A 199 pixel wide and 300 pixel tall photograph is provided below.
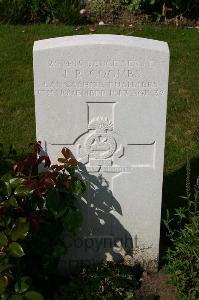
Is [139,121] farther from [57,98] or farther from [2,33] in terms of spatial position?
[2,33]

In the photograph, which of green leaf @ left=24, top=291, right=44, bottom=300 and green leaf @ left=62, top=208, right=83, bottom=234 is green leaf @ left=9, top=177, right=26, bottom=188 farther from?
green leaf @ left=24, top=291, right=44, bottom=300

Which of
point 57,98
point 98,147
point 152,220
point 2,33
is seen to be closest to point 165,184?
point 152,220

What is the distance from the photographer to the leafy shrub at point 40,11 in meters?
8.05

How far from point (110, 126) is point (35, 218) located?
0.71 meters

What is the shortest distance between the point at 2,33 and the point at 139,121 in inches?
191

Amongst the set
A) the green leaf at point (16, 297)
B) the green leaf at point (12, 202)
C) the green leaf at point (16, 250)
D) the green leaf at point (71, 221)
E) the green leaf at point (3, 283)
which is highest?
the green leaf at point (12, 202)

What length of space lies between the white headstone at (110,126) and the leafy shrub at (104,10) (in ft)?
16.8

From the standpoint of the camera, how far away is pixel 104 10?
8.45m

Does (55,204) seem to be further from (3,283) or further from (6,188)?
(3,283)

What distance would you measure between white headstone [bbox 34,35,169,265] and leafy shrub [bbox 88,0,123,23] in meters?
5.11

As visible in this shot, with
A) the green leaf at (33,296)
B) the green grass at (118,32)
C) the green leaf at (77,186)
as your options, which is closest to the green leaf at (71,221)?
the green leaf at (77,186)

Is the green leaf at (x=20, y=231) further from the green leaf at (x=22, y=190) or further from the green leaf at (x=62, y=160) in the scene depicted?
the green leaf at (x=62, y=160)

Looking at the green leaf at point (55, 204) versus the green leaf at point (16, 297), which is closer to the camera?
the green leaf at point (16, 297)

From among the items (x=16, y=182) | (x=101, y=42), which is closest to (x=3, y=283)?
(x=16, y=182)
